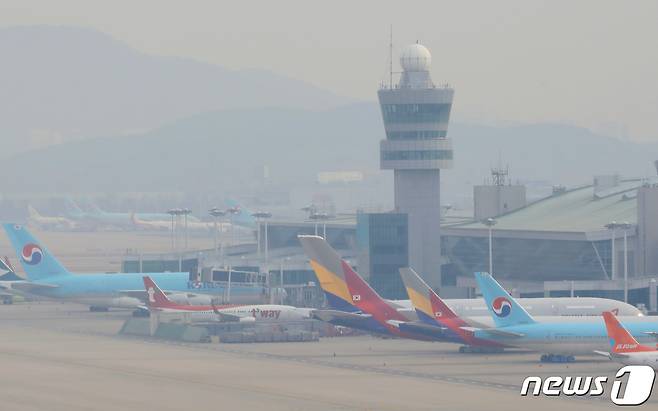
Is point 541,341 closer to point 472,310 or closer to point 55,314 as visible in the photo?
point 472,310

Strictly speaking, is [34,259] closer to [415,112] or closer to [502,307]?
[415,112]

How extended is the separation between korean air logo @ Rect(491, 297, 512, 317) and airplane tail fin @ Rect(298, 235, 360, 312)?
9171 millimetres

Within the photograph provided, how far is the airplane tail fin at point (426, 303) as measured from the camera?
85625mm

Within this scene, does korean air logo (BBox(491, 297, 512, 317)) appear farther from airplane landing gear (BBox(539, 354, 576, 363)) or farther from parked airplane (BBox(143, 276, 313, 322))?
parked airplane (BBox(143, 276, 313, 322))

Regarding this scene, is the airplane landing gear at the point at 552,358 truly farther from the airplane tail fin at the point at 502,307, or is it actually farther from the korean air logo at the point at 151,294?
the korean air logo at the point at 151,294

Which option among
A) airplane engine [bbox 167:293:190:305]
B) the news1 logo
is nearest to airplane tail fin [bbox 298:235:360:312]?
the news1 logo

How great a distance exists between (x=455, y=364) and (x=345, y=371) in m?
6.87

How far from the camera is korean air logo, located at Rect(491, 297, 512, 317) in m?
83.2

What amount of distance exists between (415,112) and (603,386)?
6165 cm

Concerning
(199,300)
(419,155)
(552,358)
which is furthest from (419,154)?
(552,358)

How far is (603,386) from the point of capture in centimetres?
7106

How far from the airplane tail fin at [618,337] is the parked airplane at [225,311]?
38.4m

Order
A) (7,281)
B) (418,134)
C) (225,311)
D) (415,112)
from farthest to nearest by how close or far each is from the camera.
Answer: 1. (7,281)
2. (415,112)
3. (418,134)
4. (225,311)

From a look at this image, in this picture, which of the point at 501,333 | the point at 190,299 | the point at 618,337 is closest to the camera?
the point at 618,337
